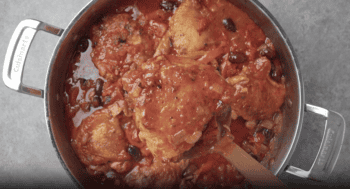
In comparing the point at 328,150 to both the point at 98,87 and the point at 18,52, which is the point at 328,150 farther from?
the point at 18,52

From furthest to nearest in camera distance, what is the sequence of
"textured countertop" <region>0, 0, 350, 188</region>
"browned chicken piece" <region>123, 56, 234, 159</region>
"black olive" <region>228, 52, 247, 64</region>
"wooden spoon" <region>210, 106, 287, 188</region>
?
"textured countertop" <region>0, 0, 350, 188</region>
"black olive" <region>228, 52, 247, 64</region>
"wooden spoon" <region>210, 106, 287, 188</region>
"browned chicken piece" <region>123, 56, 234, 159</region>

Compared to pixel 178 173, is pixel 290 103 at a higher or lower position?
higher

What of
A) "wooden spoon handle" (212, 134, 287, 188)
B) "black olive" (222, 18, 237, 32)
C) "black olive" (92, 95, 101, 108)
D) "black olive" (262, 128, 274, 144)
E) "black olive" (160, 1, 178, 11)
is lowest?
"black olive" (262, 128, 274, 144)

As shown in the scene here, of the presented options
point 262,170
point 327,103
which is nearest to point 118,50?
point 262,170

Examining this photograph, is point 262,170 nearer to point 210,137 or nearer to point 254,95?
point 210,137

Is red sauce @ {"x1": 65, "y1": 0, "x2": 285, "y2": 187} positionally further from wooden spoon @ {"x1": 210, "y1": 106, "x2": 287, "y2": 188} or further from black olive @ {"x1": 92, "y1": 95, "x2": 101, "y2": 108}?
wooden spoon @ {"x1": 210, "y1": 106, "x2": 287, "y2": 188}

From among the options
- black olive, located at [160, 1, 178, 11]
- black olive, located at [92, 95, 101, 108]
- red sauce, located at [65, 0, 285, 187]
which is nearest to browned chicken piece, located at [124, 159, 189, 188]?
red sauce, located at [65, 0, 285, 187]
